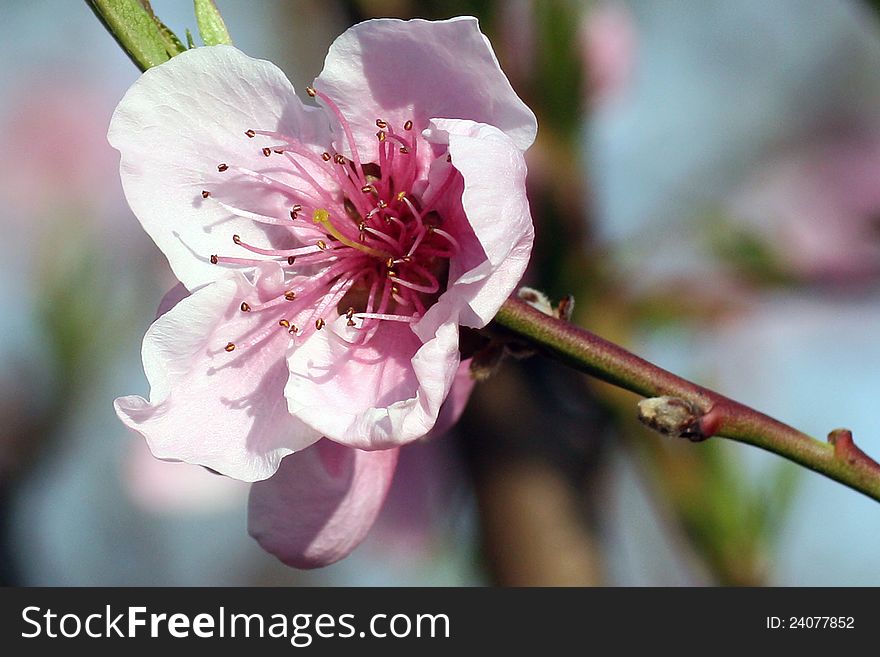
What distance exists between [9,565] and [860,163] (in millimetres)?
2196

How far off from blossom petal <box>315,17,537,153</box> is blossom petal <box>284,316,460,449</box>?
0.16 m

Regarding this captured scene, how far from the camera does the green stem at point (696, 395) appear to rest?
708 mm

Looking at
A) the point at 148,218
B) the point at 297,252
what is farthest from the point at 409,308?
the point at 148,218

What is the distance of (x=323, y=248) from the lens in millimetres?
856

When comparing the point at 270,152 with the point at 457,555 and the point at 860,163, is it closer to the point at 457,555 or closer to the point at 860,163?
the point at 457,555

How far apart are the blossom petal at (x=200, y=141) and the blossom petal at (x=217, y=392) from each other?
0.12 feet

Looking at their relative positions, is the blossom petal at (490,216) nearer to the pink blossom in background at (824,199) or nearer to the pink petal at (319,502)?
the pink petal at (319,502)

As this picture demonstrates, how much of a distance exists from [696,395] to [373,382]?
246 mm

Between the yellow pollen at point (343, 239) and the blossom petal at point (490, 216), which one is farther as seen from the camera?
the yellow pollen at point (343, 239)

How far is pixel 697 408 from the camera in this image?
2.40 feet

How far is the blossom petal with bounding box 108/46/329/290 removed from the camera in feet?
2.49

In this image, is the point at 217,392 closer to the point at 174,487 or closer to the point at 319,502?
the point at 319,502

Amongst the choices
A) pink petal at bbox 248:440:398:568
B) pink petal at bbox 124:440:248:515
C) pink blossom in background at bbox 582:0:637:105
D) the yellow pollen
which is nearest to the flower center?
the yellow pollen

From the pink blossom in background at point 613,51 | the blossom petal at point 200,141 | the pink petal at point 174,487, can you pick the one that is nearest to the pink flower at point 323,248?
the blossom petal at point 200,141
